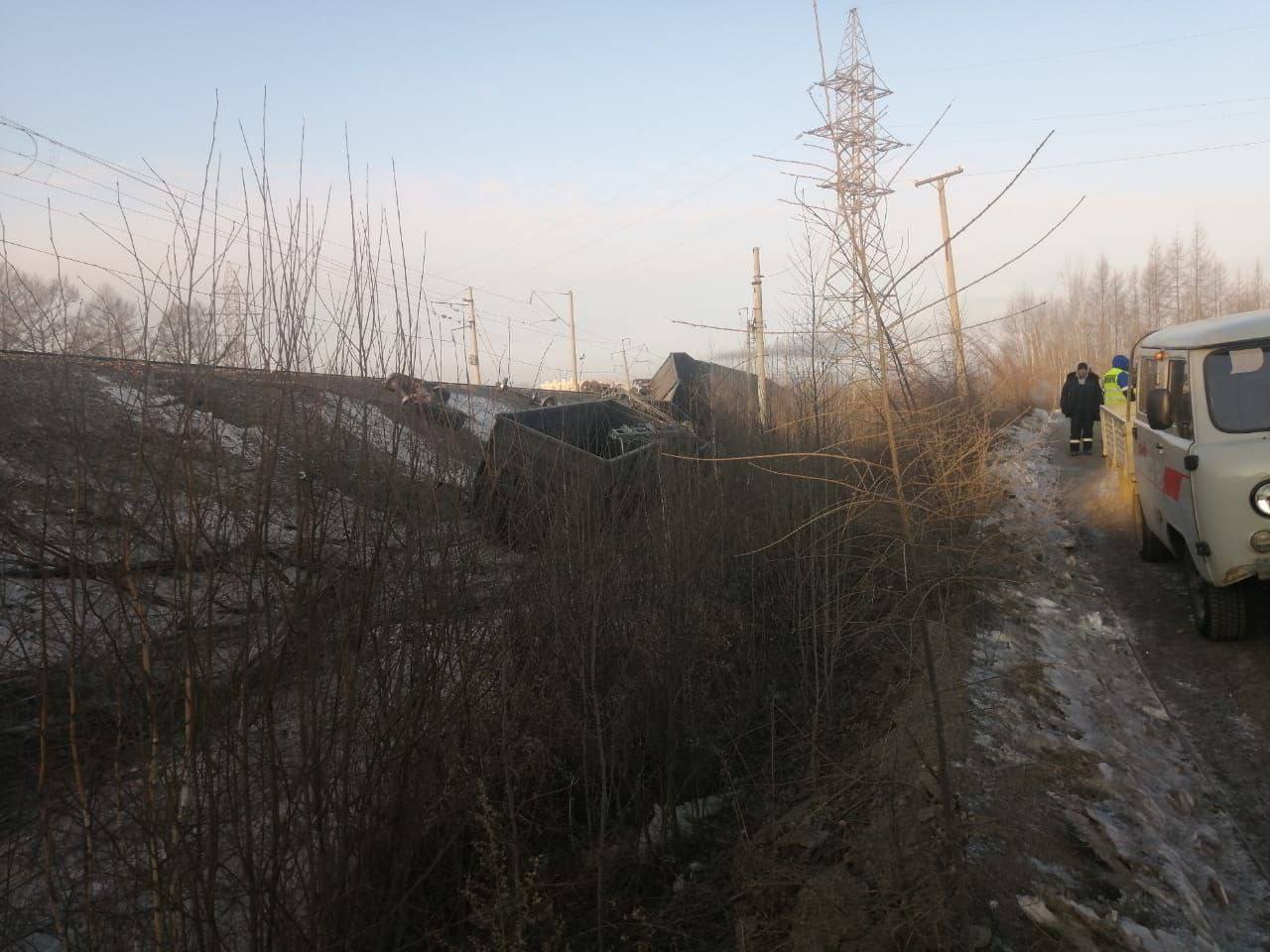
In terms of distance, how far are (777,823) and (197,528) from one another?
302 centimetres

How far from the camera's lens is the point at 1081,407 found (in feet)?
50.2

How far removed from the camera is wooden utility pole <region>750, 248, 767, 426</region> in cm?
881

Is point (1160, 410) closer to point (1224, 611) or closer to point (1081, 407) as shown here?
point (1224, 611)

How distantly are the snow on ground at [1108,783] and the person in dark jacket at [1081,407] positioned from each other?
8749 mm

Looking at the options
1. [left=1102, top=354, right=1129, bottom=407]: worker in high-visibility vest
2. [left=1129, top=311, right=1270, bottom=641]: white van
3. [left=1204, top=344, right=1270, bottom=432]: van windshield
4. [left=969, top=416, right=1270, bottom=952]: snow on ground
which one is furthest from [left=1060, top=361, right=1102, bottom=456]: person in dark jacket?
[left=1204, top=344, right=1270, bottom=432]: van windshield

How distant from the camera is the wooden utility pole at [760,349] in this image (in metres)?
8.81

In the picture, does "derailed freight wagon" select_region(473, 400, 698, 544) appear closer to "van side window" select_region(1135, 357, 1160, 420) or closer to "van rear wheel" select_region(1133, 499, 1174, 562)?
"van side window" select_region(1135, 357, 1160, 420)

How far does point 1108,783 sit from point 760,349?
6.80 metres

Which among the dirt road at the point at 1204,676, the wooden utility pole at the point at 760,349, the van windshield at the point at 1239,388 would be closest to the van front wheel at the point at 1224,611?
the dirt road at the point at 1204,676

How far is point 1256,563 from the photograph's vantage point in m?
5.43

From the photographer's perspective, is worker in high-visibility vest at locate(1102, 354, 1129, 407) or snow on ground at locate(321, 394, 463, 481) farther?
worker in high-visibility vest at locate(1102, 354, 1129, 407)

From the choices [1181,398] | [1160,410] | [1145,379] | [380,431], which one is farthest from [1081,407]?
[380,431]

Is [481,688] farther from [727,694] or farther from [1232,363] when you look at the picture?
[1232,363]

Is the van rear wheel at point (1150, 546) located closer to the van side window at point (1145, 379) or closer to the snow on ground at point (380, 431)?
the van side window at point (1145, 379)
